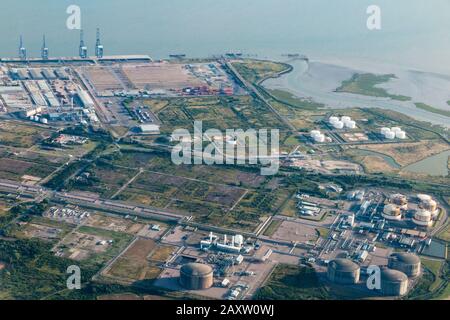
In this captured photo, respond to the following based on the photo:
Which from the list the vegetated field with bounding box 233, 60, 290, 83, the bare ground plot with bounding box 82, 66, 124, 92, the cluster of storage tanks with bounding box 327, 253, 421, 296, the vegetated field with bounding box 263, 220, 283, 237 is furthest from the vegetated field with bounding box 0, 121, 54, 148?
the cluster of storage tanks with bounding box 327, 253, 421, 296

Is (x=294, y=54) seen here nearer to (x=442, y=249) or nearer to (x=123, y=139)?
(x=123, y=139)

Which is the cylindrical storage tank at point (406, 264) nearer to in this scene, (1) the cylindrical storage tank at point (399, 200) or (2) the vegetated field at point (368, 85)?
(1) the cylindrical storage tank at point (399, 200)

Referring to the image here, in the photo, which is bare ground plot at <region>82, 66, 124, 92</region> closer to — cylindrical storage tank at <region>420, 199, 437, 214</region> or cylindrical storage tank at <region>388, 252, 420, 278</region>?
cylindrical storage tank at <region>420, 199, 437, 214</region>

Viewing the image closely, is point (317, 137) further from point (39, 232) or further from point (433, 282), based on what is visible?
point (39, 232)

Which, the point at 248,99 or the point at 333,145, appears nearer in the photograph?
the point at 333,145

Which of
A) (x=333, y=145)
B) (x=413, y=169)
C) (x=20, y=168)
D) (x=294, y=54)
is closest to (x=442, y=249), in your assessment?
(x=413, y=169)

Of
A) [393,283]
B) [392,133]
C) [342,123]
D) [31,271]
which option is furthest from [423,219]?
[31,271]

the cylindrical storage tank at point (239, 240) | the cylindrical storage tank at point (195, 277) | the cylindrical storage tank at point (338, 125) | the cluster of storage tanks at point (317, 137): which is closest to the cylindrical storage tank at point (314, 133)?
the cluster of storage tanks at point (317, 137)
